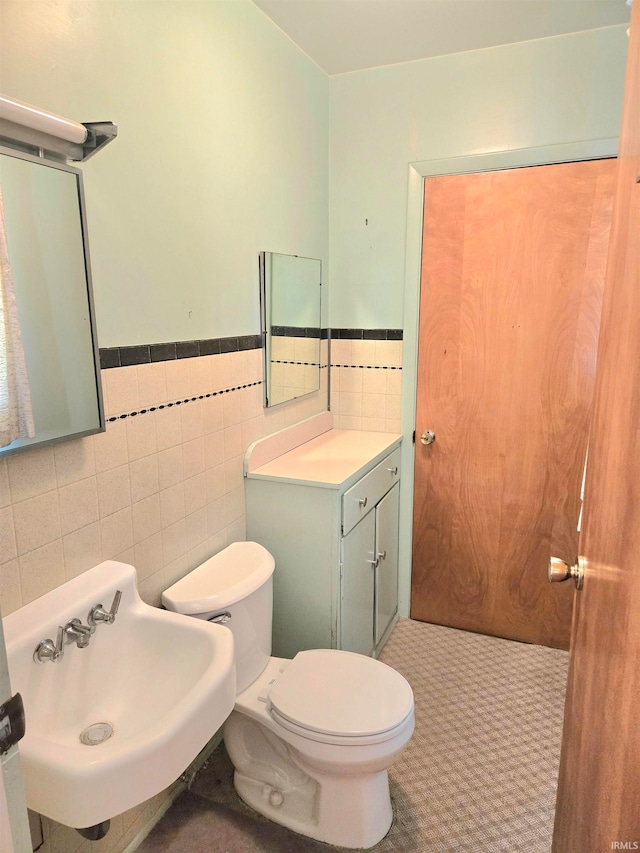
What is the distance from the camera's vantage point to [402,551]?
270 cm

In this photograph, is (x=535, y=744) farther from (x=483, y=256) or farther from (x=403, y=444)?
(x=483, y=256)

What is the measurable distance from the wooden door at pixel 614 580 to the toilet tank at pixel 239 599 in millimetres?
918

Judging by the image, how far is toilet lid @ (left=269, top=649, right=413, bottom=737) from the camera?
1473mm

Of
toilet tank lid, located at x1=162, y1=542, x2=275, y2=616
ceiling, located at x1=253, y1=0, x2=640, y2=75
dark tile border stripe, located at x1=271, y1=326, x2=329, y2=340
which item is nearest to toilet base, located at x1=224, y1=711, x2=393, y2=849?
toilet tank lid, located at x1=162, y1=542, x2=275, y2=616

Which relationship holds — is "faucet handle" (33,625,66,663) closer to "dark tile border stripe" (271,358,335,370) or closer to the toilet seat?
the toilet seat

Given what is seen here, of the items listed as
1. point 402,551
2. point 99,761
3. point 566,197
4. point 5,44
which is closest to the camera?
point 99,761

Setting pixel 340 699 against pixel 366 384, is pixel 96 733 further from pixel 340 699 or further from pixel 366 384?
pixel 366 384

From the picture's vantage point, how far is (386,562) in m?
2.48

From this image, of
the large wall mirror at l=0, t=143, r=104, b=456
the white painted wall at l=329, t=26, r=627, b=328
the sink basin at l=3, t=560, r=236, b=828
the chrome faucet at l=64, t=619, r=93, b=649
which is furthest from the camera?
the white painted wall at l=329, t=26, r=627, b=328

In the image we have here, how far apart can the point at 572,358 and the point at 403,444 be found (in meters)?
0.82

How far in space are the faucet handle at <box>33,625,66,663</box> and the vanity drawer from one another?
3.26 feet

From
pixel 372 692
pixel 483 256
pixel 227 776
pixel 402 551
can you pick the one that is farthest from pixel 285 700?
pixel 483 256

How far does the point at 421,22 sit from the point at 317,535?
1920 millimetres

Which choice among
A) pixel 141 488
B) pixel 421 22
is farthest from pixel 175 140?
pixel 421 22
